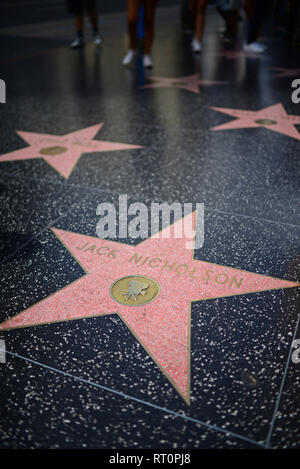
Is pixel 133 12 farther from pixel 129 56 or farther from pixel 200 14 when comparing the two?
pixel 200 14

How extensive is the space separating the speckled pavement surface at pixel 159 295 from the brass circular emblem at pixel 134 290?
0.07 feet

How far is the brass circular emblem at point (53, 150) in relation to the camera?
223 cm

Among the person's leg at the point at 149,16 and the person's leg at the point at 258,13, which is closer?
the person's leg at the point at 149,16

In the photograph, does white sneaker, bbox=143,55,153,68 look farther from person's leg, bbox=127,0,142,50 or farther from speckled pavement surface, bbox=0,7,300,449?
speckled pavement surface, bbox=0,7,300,449

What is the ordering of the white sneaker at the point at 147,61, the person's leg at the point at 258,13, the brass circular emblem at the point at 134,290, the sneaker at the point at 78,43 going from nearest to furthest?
the brass circular emblem at the point at 134,290
the white sneaker at the point at 147,61
the person's leg at the point at 258,13
the sneaker at the point at 78,43

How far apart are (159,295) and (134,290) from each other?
76 millimetres

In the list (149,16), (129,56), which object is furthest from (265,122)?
(129,56)

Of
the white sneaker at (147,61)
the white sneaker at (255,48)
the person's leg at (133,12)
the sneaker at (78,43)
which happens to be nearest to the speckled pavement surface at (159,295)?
the person's leg at (133,12)

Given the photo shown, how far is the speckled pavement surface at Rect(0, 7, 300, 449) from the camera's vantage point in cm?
83

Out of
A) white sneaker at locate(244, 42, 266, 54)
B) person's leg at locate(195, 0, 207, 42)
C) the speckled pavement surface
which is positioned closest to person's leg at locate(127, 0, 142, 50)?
person's leg at locate(195, 0, 207, 42)

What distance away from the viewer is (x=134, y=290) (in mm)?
1173

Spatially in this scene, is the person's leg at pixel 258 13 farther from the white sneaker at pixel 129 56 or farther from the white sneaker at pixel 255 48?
the white sneaker at pixel 129 56

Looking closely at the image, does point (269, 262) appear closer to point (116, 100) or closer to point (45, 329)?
point (45, 329)

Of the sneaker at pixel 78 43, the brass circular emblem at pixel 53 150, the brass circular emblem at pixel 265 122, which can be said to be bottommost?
the brass circular emblem at pixel 53 150
